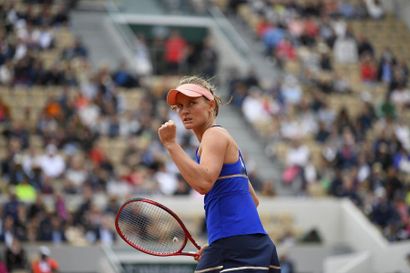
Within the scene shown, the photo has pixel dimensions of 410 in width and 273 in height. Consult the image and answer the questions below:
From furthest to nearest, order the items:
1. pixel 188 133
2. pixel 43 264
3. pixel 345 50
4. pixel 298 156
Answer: pixel 345 50 → pixel 298 156 → pixel 188 133 → pixel 43 264

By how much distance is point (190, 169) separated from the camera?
618 centimetres

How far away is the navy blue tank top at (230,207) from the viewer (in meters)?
6.42

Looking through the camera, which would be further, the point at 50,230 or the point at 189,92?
the point at 50,230

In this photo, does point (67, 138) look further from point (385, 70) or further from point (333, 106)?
point (385, 70)

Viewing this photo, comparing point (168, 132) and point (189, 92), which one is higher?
point (189, 92)

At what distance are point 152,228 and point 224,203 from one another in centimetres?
110

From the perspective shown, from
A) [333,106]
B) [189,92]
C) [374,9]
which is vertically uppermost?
[374,9]

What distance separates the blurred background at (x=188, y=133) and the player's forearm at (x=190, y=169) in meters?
10.2

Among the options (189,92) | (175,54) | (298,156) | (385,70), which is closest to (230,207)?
(189,92)

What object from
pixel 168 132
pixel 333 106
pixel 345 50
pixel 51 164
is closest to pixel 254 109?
pixel 333 106

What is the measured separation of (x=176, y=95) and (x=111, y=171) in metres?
13.4

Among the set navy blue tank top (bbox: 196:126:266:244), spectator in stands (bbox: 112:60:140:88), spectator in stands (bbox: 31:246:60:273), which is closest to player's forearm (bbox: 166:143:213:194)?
navy blue tank top (bbox: 196:126:266:244)

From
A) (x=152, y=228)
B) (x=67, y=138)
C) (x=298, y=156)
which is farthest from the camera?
(x=298, y=156)

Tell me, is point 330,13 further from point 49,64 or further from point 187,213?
point 187,213
